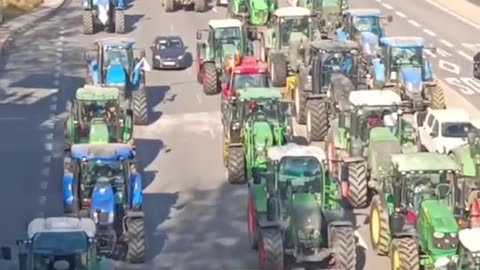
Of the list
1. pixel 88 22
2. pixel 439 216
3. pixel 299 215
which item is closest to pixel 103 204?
pixel 299 215

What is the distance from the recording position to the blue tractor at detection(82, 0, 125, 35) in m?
68.4

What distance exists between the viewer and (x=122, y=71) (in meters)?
50.9

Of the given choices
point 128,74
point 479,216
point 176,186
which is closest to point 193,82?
point 128,74

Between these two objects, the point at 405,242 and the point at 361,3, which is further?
the point at 361,3

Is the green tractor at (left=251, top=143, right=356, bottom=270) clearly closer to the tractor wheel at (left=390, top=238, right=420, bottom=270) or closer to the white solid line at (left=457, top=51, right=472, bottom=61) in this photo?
the tractor wheel at (left=390, top=238, right=420, bottom=270)

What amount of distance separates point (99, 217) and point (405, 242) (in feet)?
24.3

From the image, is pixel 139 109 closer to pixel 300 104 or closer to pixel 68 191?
pixel 300 104

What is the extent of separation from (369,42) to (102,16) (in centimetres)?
1794

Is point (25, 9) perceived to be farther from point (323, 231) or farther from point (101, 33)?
point (323, 231)

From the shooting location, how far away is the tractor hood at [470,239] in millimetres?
29891

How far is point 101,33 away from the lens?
2717 inches

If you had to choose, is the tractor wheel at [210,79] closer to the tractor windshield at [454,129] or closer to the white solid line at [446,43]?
the tractor windshield at [454,129]

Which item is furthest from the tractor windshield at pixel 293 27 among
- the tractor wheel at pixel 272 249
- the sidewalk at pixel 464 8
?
the tractor wheel at pixel 272 249

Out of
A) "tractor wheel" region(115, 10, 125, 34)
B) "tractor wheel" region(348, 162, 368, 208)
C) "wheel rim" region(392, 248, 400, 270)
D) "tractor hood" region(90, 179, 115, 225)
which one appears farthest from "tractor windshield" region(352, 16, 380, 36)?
"wheel rim" region(392, 248, 400, 270)
